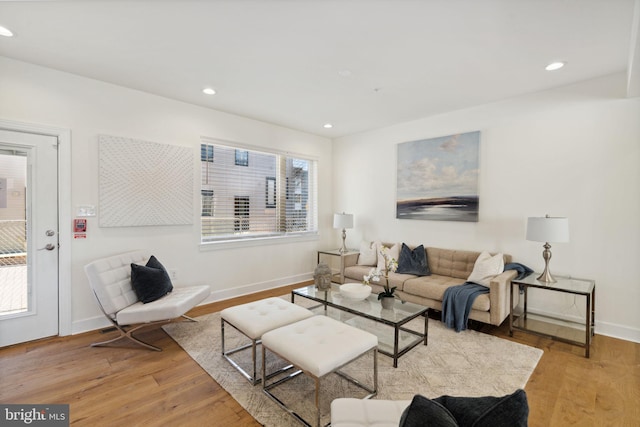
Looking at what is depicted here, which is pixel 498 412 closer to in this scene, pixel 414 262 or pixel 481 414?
pixel 481 414

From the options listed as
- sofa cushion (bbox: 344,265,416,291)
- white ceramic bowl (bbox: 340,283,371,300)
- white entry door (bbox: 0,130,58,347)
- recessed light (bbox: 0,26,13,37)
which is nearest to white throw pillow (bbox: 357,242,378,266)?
sofa cushion (bbox: 344,265,416,291)

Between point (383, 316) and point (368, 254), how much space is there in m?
2.00

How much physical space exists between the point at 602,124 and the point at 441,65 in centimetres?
189

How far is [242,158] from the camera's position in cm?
451

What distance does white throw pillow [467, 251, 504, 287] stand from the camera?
10.7ft

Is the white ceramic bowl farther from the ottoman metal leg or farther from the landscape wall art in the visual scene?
the landscape wall art

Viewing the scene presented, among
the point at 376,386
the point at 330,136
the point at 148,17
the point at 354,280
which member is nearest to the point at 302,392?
the point at 376,386

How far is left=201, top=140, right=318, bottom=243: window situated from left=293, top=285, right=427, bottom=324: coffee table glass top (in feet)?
5.61

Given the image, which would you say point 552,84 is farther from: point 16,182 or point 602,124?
point 16,182

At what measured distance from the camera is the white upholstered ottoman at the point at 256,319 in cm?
227

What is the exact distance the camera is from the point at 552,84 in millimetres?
3193

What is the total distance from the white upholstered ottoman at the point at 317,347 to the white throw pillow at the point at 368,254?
234 cm

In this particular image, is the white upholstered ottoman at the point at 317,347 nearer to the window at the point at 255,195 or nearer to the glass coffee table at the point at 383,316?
the glass coffee table at the point at 383,316

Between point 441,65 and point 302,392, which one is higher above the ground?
point 441,65
